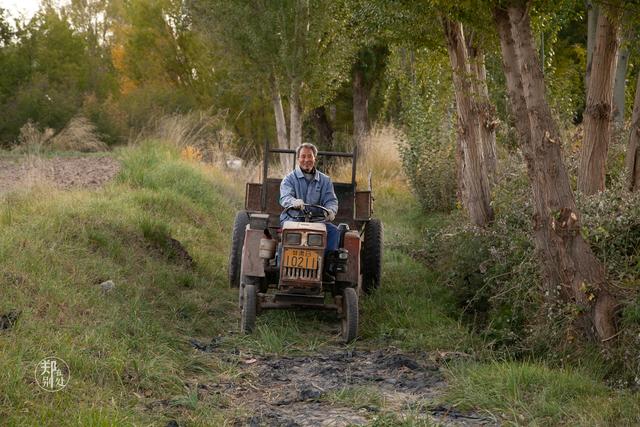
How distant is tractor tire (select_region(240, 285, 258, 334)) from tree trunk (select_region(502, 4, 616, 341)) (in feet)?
8.36

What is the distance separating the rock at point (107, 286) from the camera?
A: 843cm

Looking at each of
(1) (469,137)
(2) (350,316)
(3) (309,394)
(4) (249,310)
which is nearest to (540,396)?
(3) (309,394)

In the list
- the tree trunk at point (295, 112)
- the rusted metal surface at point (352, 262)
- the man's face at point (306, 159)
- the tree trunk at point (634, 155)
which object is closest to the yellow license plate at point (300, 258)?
the rusted metal surface at point (352, 262)

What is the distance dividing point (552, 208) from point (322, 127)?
78.5ft

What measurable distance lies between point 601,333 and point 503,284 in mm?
1726

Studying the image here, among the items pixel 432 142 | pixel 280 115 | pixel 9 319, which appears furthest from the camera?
pixel 280 115

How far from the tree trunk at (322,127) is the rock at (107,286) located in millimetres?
Result: 21526

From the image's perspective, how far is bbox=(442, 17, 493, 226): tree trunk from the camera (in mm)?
10805

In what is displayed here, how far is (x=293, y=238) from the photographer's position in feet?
25.7

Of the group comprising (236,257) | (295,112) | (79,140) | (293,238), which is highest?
(295,112)

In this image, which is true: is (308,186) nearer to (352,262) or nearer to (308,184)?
(308,184)

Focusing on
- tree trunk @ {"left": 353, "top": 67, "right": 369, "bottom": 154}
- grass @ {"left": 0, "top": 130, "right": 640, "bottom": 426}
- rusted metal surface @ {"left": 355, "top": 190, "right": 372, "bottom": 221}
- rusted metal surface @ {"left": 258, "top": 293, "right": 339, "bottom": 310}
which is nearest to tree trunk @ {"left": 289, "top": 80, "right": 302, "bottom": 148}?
tree trunk @ {"left": 353, "top": 67, "right": 369, "bottom": 154}

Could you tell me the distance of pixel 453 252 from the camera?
9656 mm

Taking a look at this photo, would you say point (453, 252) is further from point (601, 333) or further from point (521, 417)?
point (521, 417)
